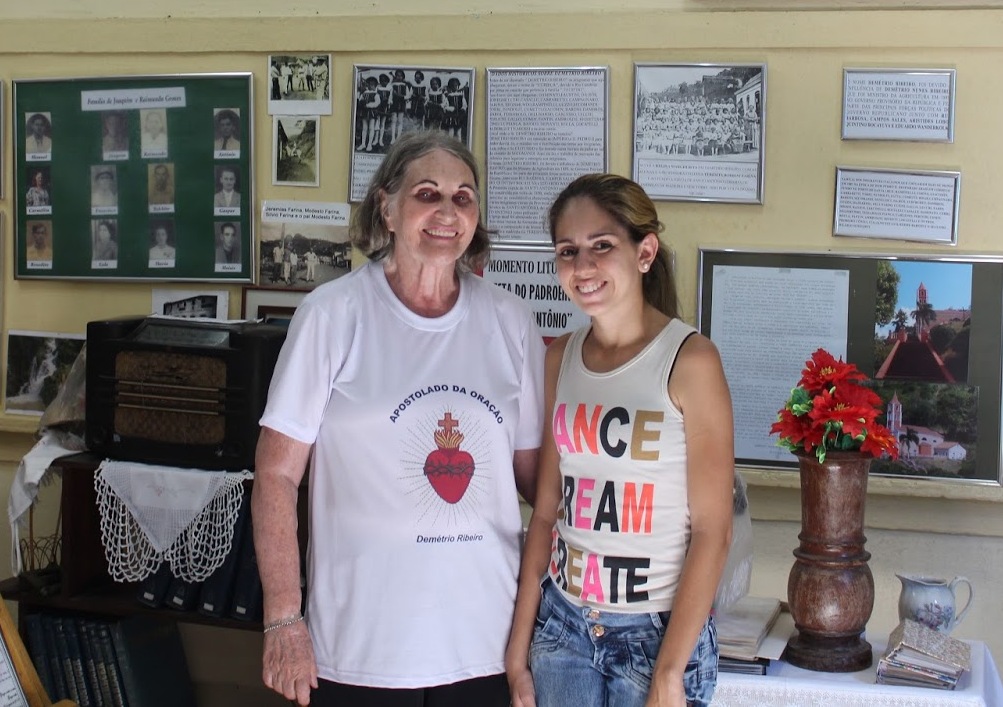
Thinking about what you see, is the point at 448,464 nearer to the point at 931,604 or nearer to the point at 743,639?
the point at 743,639

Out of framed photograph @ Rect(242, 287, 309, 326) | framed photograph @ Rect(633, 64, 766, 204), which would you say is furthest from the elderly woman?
framed photograph @ Rect(242, 287, 309, 326)

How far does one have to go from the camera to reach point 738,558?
206 centimetres

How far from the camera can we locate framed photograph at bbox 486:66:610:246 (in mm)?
2600

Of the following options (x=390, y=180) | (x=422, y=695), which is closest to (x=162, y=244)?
(x=390, y=180)

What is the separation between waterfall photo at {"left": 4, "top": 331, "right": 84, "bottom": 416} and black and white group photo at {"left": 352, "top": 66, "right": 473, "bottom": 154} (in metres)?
1.01

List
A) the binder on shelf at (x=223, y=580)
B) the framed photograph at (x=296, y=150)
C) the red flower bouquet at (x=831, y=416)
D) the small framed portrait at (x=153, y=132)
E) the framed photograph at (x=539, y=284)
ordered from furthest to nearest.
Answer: the small framed portrait at (x=153, y=132) → the framed photograph at (x=296, y=150) → the framed photograph at (x=539, y=284) → the binder on shelf at (x=223, y=580) → the red flower bouquet at (x=831, y=416)

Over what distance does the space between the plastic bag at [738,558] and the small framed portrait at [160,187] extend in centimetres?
169

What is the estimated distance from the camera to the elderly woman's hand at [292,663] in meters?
1.64

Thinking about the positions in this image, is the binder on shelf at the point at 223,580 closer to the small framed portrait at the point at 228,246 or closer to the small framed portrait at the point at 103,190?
the small framed portrait at the point at 228,246

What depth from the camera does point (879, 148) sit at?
8.07 ft

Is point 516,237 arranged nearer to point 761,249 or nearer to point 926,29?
point 761,249

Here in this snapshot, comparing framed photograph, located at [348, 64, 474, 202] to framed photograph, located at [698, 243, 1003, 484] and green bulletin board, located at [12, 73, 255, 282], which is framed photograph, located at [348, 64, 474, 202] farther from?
framed photograph, located at [698, 243, 1003, 484]

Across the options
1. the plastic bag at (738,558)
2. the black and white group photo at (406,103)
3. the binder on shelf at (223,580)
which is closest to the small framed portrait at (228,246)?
the black and white group photo at (406,103)

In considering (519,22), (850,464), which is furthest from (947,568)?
(519,22)
